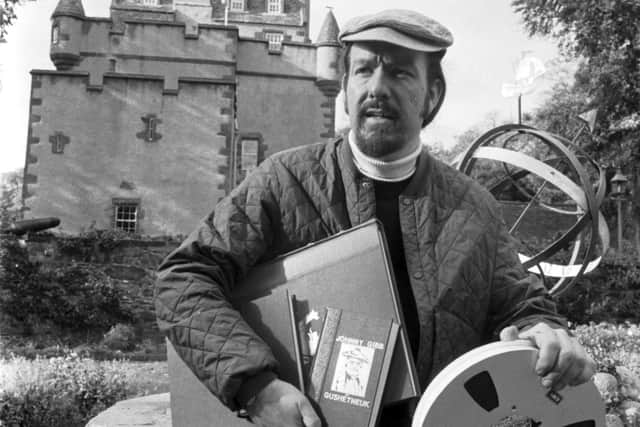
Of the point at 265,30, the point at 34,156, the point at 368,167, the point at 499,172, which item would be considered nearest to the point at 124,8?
the point at 265,30

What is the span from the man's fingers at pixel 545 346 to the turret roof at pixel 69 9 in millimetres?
27656

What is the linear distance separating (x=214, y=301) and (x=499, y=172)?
26.6 metres

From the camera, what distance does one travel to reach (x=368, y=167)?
1.98m

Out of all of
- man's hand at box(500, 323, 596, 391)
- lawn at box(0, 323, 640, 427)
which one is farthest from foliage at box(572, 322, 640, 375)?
man's hand at box(500, 323, 596, 391)

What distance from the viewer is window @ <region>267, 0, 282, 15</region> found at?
41062mm

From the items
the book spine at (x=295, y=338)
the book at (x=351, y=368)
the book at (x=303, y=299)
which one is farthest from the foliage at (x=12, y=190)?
the book at (x=351, y=368)

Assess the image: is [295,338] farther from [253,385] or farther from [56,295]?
[56,295]

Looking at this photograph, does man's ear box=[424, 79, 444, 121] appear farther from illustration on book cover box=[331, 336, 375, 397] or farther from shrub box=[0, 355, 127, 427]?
shrub box=[0, 355, 127, 427]

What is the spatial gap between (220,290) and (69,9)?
90.2 ft

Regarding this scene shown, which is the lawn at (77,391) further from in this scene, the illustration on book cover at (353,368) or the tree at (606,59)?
the tree at (606,59)

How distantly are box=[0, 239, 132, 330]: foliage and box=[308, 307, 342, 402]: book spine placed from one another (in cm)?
1296

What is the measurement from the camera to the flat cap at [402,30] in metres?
1.87

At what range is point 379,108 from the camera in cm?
192

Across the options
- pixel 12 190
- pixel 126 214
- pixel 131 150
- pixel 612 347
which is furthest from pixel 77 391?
pixel 12 190
